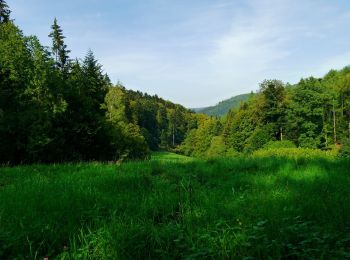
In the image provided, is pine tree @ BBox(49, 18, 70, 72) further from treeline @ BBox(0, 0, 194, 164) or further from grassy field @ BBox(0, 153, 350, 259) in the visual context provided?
grassy field @ BBox(0, 153, 350, 259)

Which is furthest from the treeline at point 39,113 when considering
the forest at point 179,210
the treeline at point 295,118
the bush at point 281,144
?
the treeline at point 295,118

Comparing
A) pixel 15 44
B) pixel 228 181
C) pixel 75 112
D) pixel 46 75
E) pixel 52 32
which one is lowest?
pixel 228 181

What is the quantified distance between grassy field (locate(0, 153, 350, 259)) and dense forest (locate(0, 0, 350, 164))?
8929 mm

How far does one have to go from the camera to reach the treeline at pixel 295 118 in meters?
71.8

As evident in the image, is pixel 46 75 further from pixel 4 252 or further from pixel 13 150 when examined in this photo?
pixel 4 252

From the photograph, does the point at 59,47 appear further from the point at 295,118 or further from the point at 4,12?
the point at 295,118

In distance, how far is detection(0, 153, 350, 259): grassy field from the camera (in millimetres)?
3732

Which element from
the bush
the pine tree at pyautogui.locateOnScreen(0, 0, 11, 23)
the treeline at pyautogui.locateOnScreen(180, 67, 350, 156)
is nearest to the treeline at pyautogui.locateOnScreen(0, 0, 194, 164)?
the pine tree at pyautogui.locateOnScreen(0, 0, 11, 23)

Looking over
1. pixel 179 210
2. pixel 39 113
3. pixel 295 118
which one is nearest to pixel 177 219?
pixel 179 210

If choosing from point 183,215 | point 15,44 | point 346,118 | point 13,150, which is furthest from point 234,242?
point 346,118

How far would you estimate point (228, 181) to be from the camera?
827 cm

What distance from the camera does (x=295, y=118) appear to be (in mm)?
72062

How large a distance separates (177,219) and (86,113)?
3624 cm

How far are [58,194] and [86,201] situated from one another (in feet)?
2.50
